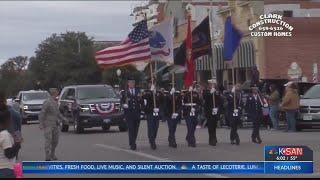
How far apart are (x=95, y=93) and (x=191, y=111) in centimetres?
990

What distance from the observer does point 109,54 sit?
21.5 m

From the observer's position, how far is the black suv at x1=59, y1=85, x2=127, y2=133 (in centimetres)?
2802

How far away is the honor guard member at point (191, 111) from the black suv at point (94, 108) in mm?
7906

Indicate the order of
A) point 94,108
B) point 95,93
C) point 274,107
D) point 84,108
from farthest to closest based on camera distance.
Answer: point 95,93 < point 274,107 < point 84,108 < point 94,108

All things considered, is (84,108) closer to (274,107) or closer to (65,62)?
(274,107)

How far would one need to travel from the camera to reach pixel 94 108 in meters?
28.0

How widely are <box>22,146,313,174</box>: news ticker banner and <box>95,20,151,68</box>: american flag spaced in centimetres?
1006

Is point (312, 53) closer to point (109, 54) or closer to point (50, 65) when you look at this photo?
point (109, 54)

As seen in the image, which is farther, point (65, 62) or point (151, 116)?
point (65, 62)

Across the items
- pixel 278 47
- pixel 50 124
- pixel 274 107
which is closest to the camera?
pixel 50 124

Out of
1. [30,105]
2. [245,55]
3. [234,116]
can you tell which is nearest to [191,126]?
[234,116]

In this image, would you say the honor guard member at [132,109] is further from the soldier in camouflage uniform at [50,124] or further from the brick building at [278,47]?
the brick building at [278,47]

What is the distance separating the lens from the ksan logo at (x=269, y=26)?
2035 inches

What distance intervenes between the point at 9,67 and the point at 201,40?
4251 inches
